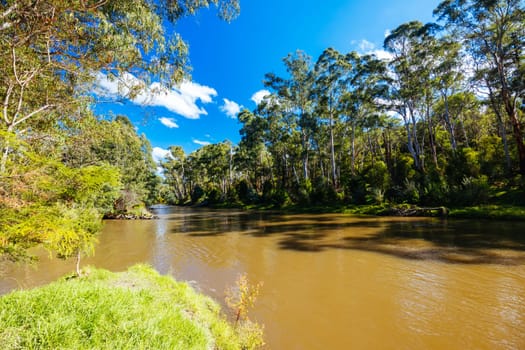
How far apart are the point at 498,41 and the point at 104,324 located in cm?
2494

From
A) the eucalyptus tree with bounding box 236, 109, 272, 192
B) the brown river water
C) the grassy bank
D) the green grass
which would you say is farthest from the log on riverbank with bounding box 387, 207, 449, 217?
the eucalyptus tree with bounding box 236, 109, 272, 192

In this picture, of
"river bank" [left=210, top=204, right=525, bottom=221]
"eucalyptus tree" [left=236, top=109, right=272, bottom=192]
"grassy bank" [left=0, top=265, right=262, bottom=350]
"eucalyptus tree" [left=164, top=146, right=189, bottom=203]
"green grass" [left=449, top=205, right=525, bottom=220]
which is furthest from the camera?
"eucalyptus tree" [left=164, top=146, right=189, bottom=203]

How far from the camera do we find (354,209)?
20.3 meters

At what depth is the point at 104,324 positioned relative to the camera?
237 cm

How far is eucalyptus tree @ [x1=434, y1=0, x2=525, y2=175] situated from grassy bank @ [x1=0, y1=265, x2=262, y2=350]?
71.6 feet

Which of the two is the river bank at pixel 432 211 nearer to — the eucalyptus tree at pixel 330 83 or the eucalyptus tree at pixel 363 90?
the eucalyptus tree at pixel 330 83

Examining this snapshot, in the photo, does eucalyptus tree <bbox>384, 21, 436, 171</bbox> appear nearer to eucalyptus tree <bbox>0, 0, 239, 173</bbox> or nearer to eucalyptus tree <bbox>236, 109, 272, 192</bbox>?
eucalyptus tree <bbox>236, 109, 272, 192</bbox>

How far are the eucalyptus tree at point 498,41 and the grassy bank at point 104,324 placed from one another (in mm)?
21836

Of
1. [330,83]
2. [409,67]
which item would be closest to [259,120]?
[330,83]

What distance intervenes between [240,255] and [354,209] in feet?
47.4

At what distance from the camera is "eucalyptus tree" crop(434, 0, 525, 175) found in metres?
15.2

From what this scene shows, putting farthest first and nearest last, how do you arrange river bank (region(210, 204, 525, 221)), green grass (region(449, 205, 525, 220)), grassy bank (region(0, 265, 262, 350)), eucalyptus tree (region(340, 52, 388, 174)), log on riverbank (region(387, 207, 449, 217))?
1. eucalyptus tree (region(340, 52, 388, 174))
2. log on riverbank (region(387, 207, 449, 217))
3. river bank (region(210, 204, 525, 221))
4. green grass (region(449, 205, 525, 220))
5. grassy bank (region(0, 265, 262, 350))

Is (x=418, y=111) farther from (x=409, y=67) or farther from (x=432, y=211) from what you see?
(x=432, y=211)

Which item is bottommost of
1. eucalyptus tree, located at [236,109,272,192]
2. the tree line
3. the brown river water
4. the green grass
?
the brown river water
